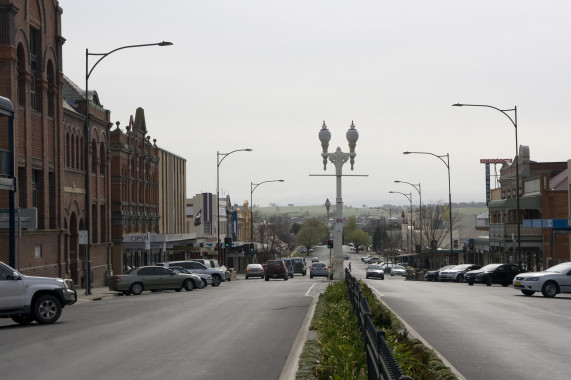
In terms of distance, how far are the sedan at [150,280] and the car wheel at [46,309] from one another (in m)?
17.4

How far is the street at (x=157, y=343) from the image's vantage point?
13.4 meters

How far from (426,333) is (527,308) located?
889 cm

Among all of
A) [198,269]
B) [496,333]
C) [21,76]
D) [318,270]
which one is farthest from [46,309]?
[318,270]

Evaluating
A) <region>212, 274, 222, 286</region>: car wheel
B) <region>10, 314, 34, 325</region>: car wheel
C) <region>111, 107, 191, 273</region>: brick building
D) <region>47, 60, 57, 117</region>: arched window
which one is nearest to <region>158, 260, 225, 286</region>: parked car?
<region>212, 274, 222, 286</region>: car wheel

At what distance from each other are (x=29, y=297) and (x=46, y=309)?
0.82 metres

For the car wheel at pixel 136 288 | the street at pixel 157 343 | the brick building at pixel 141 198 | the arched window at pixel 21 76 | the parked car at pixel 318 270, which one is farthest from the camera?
the parked car at pixel 318 270

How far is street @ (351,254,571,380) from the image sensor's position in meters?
13.6

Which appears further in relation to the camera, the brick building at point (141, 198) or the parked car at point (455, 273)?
the parked car at point (455, 273)

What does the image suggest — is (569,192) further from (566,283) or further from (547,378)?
(547,378)

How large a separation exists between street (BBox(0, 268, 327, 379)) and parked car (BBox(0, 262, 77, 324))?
0.33 m

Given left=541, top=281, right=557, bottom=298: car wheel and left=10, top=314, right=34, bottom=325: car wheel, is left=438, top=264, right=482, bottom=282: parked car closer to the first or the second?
left=541, top=281, right=557, bottom=298: car wheel

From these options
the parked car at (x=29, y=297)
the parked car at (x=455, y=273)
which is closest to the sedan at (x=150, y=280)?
the parked car at (x=29, y=297)

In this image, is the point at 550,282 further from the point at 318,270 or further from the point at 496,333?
the point at 318,270

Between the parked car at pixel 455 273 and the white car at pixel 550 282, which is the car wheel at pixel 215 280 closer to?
the parked car at pixel 455 273
